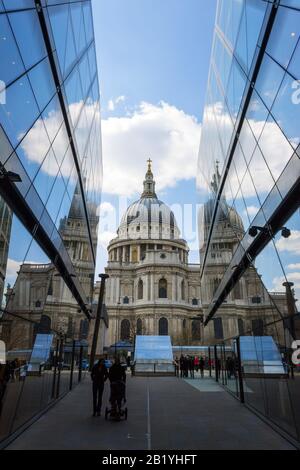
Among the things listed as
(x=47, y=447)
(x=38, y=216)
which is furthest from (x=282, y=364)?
(x=38, y=216)

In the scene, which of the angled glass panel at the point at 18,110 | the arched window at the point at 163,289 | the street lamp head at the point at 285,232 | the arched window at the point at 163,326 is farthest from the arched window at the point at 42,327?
the arched window at the point at 163,289

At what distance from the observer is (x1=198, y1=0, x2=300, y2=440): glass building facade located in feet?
25.0

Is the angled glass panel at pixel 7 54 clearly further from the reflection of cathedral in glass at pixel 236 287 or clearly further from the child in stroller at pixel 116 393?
the reflection of cathedral in glass at pixel 236 287

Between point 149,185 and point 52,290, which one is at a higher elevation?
point 149,185

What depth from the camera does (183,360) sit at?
94.4 feet

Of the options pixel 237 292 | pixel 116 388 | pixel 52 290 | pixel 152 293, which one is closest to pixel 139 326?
pixel 152 293

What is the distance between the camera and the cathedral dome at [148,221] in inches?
4124

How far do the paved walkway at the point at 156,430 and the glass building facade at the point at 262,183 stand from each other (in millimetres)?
764

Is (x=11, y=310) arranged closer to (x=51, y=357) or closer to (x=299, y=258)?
(x=51, y=357)

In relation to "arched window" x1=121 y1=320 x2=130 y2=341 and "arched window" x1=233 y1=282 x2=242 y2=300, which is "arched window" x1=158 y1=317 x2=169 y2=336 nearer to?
"arched window" x1=121 y1=320 x2=130 y2=341

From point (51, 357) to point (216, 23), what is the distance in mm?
18356

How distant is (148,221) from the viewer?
354ft

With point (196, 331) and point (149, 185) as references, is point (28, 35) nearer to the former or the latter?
point (196, 331)

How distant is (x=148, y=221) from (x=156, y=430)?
329 feet
